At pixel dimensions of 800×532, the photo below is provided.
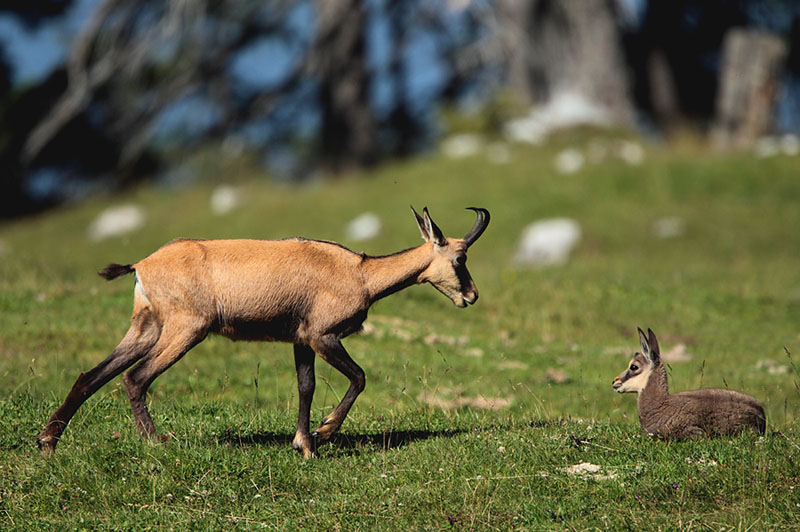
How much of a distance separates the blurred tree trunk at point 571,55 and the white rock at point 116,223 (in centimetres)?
1220

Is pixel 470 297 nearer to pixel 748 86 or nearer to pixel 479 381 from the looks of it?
pixel 479 381

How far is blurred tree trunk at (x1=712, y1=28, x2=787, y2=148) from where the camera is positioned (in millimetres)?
26328

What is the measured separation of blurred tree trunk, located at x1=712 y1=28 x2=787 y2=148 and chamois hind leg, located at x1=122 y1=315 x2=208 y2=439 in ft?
72.6

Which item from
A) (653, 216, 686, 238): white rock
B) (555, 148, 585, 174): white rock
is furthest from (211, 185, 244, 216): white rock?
(653, 216, 686, 238): white rock

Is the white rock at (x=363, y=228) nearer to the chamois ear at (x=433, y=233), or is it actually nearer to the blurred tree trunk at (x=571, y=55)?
the blurred tree trunk at (x=571, y=55)

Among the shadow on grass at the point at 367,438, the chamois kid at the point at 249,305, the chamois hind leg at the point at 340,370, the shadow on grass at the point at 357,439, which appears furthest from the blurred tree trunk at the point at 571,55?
the chamois hind leg at the point at 340,370

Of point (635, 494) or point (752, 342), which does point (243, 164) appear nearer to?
point (752, 342)

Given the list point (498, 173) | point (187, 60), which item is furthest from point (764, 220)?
point (187, 60)

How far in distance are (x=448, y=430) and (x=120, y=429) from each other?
289cm

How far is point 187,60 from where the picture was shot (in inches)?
1276

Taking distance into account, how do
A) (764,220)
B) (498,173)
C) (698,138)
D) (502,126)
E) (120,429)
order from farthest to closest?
(502,126), (698,138), (498,173), (764,220), (120,429)

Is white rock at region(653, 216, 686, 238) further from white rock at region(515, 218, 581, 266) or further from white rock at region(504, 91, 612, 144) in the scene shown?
white rock at region(504, 91, 612, 144)

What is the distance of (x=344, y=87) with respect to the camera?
1232 inches

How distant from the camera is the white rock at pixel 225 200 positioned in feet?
88.2
